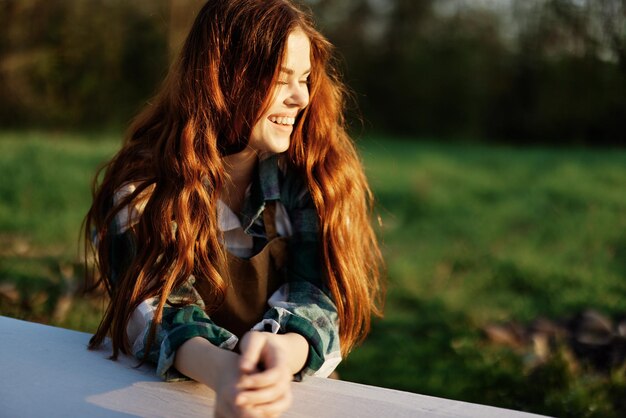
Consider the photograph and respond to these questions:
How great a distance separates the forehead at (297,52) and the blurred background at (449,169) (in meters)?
0.26

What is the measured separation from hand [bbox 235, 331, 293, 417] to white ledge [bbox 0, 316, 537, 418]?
10cm

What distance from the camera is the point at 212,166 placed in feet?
5.18

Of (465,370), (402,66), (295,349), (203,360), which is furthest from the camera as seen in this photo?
(402,66)

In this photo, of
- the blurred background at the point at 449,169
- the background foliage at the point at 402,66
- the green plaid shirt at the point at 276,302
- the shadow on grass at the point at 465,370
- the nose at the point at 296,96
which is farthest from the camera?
the background foliage at the point at 402,66

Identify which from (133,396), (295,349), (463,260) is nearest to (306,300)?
(295,349)

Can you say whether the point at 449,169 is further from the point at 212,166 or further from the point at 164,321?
the point at 164,321

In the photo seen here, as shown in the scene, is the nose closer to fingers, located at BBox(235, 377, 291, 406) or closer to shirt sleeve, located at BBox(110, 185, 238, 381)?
shirt sleeve, located at BBox(110, 185, 238, 381)

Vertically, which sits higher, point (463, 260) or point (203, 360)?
point (203, 360)

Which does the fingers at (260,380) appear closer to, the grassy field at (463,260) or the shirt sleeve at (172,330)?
the shirt sleeve at (172,330)

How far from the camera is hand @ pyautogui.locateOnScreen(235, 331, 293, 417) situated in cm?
113

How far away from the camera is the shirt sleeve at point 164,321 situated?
53.3 inches

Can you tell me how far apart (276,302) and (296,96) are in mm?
448

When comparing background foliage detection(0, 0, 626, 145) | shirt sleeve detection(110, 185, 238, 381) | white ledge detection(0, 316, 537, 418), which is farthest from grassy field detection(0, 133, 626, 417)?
background foliage detection(0, 0, 626, 145)

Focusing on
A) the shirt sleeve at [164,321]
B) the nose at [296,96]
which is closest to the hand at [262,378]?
the shirt sleeve at [164,321]
